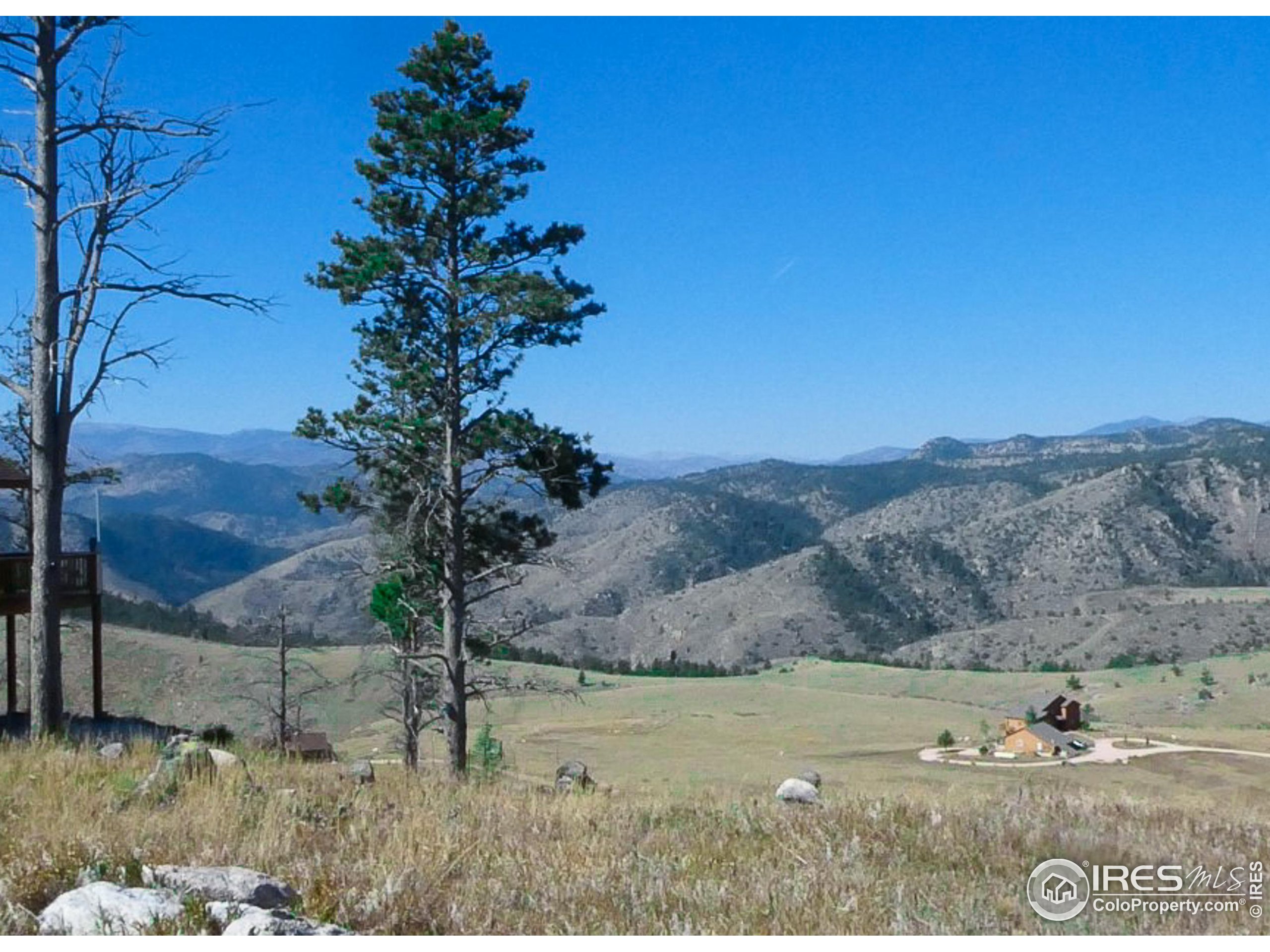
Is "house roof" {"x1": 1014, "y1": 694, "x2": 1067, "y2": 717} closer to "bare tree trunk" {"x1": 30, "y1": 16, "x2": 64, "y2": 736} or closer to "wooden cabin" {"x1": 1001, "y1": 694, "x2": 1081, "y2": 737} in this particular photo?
"wooden cabin" {"x1": 1001, "y1": 694, "x2": 1081, "y2": 737}

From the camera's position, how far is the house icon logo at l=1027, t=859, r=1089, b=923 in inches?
215

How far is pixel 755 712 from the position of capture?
205ft

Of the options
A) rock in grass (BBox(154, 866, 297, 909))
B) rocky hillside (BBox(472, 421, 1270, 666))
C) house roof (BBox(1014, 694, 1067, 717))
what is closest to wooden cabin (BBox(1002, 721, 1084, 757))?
house roof (BBox(1014, 694, 1067, 717))

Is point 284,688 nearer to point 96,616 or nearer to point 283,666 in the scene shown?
point 283,666

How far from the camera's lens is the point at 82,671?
188ft

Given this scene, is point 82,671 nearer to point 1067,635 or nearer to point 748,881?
point 748,881

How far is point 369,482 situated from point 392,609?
2.81 metres

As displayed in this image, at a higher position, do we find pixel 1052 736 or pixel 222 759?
pixel 222 759

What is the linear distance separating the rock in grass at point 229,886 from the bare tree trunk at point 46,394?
8.75m

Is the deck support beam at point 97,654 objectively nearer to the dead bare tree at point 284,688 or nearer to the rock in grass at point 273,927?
the dead bare tree at point 284,688

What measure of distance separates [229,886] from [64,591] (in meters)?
17.0

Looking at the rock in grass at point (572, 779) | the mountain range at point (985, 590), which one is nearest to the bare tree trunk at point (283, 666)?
the rock in grass at point (572, 779)

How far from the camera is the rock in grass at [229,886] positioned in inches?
197

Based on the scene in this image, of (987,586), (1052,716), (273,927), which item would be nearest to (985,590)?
(987,586)
